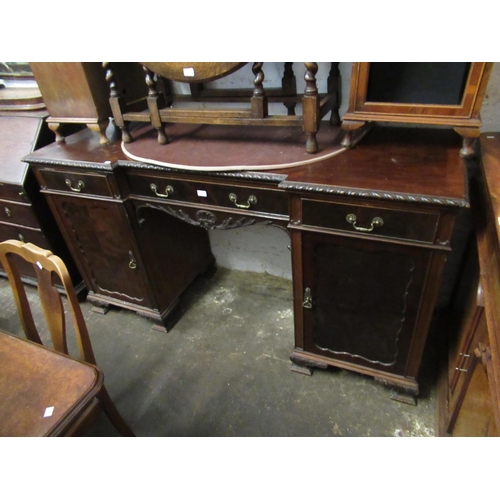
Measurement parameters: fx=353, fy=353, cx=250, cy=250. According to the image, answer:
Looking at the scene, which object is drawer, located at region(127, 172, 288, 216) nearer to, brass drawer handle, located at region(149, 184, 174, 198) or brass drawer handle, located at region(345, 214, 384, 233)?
brass drawer handle, located at region(149, 184, 174, 198)

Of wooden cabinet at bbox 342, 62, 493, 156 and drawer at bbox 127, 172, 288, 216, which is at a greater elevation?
wooden cabinet at bbox 342, 62, 493, 156

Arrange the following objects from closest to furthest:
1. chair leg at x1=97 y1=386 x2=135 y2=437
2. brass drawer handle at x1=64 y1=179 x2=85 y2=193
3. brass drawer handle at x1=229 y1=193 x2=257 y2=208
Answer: chair leg at x1=97 y1=386 x2=135 y2=437 → brass drawer handle at x1=229 y1=193 x2=257 y2=208 → brass drawer handle at x1=64 y1=179 x2=85 y2=193

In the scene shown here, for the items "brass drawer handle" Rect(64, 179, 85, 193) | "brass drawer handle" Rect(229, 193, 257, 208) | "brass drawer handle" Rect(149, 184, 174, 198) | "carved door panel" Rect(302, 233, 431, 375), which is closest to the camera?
"carved door panel" Rect(302, 233, 431, 375)

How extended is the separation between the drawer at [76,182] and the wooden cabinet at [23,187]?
24 cm

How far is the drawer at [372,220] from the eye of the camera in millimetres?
1047

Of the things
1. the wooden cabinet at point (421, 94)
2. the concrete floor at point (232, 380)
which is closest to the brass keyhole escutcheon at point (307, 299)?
the concrete floor at point (232, 380)

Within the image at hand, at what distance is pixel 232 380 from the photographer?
5.46ft

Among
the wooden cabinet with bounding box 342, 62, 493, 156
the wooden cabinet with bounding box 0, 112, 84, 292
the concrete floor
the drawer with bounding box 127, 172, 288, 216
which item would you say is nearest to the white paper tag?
the concrete floor

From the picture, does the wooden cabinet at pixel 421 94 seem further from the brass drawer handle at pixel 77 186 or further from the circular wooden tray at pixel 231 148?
the brass drawer handle at pixel 77 186

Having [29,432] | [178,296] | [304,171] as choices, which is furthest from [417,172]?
[178,296]

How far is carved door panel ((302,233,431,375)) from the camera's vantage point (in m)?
1.17

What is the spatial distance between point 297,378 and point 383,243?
0.83 m

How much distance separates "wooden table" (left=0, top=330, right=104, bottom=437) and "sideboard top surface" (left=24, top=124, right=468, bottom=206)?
753 millimetres

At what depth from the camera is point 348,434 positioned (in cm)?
141
